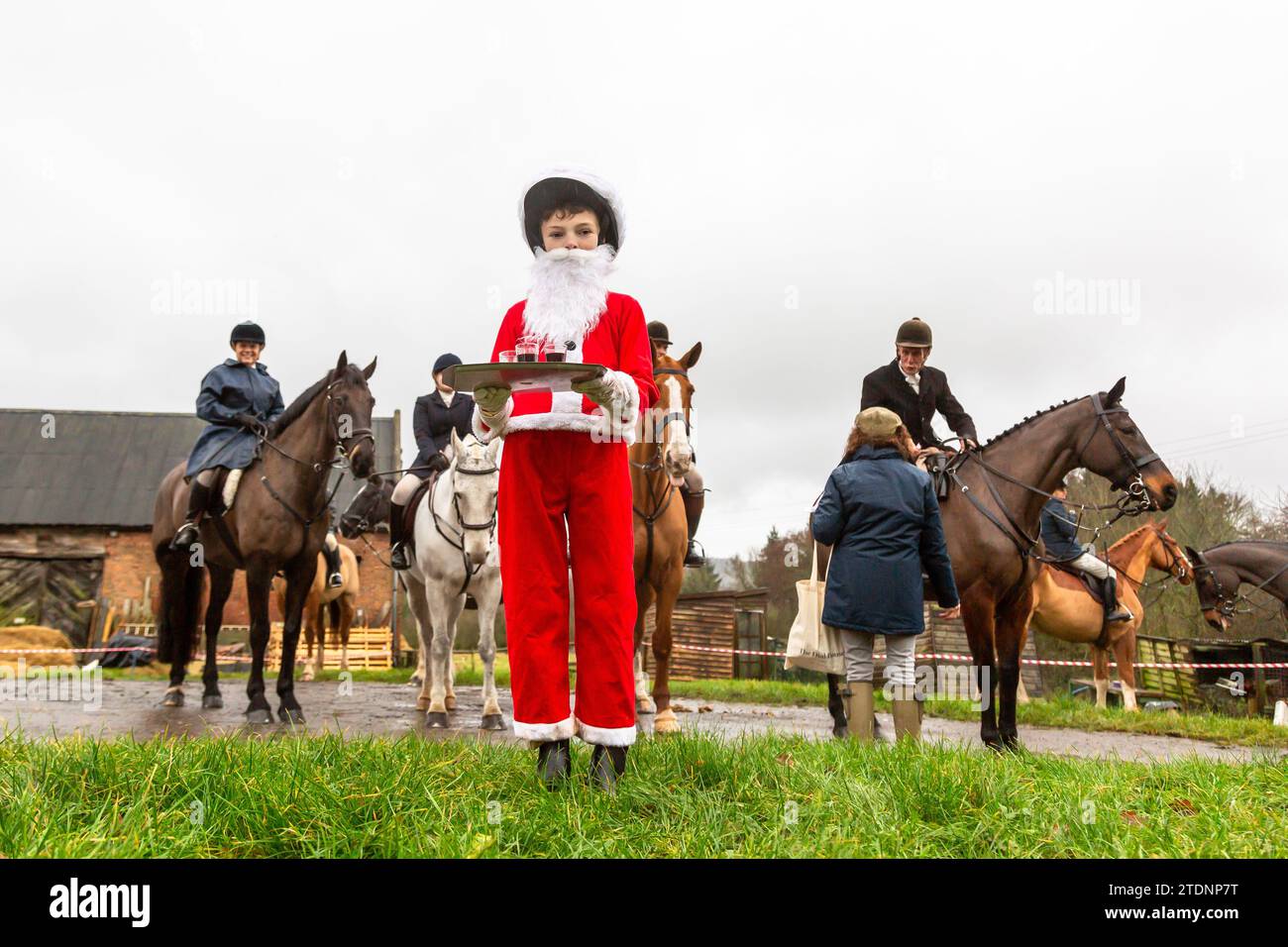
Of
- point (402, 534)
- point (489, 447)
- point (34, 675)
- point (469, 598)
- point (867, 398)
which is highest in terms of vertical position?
point (867, 398)

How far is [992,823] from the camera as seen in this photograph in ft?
10.4

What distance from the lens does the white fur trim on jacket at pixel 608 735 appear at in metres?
3.73

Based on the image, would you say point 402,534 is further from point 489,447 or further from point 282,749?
point 282,749

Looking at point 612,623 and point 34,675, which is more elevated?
point 612,623

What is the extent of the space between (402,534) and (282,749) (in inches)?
200

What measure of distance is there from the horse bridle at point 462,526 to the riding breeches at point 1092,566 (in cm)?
833

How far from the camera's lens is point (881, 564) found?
569 cm

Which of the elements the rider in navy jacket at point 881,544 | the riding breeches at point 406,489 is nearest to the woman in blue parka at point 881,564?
the rider in navy jacket at point 881,544

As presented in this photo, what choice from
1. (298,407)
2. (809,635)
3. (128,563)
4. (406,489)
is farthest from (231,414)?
(128,563)

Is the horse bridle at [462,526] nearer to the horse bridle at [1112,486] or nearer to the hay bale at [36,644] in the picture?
the horse bridle at [1112,486]

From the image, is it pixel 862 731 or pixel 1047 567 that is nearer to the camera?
pixel 862 731

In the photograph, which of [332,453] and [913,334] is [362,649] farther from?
[913,334]
